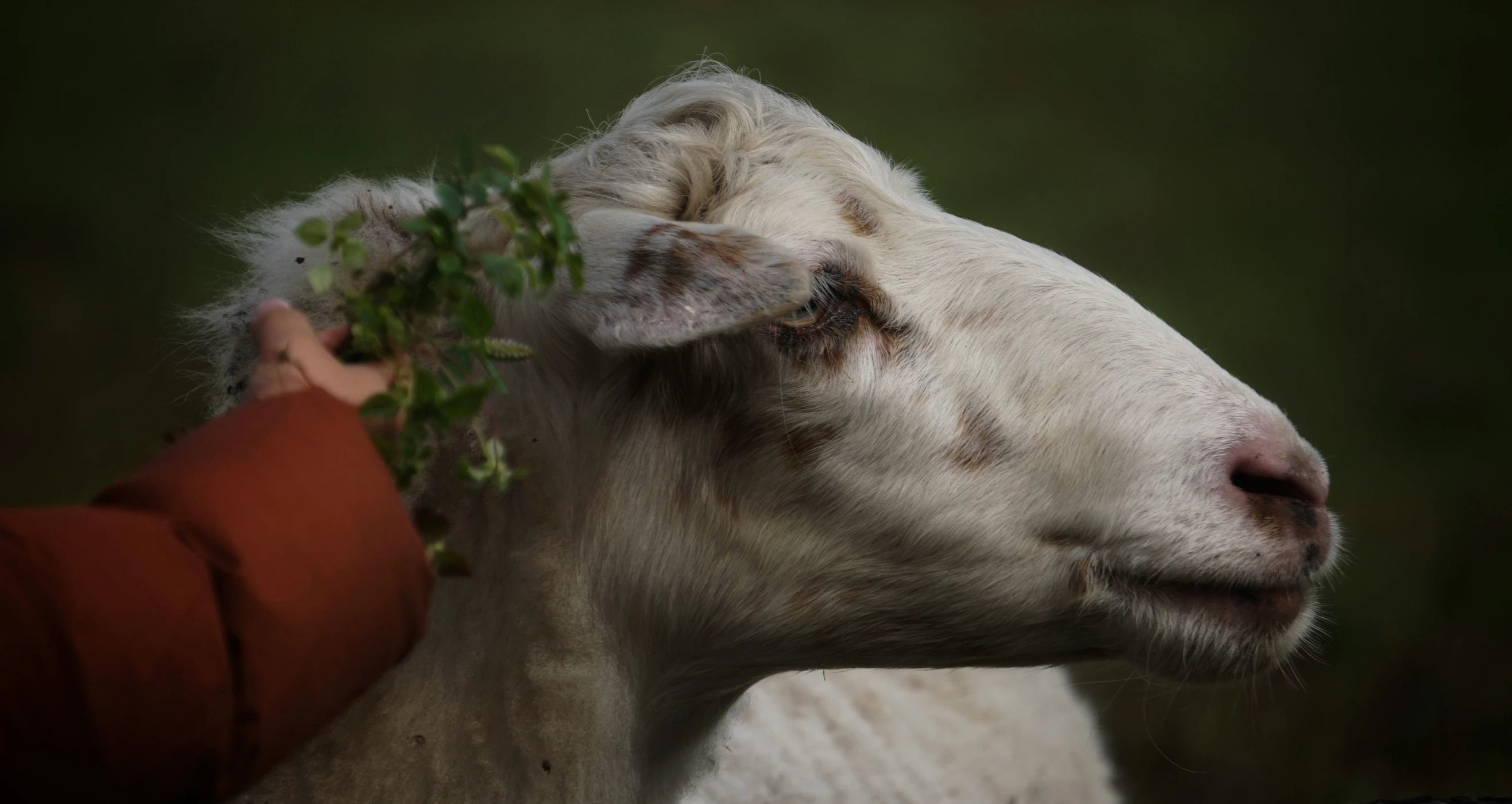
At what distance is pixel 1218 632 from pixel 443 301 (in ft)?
2.53

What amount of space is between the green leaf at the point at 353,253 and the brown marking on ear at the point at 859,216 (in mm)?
492

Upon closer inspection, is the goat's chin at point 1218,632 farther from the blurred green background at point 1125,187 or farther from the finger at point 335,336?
the blurred green background at point 1125,187

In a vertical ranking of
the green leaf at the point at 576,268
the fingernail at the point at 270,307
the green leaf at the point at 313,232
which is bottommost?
the fingernail at the point at 270,307

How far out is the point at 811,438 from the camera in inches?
41.8

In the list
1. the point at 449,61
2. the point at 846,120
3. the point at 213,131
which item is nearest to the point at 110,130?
the point at 213,131

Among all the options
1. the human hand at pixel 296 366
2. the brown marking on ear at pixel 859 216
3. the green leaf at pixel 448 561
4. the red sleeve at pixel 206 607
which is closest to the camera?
the red sleeve at pixel 206 607

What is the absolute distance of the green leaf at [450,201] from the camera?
84 cm

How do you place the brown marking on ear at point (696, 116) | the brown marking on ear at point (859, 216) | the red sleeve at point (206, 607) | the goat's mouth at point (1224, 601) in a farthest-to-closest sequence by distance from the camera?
the brown marking on ear at point (696, 116) → the brown marking on ear at point (859, 216) → the goat's mouth at point (1224, 601) → the red sleeve at point (206, 607)

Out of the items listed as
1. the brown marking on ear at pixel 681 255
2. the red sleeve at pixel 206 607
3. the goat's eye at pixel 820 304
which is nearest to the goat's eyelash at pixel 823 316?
the goat's eye at pixel 820 304

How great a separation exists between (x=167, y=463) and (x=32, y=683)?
0.49 ft

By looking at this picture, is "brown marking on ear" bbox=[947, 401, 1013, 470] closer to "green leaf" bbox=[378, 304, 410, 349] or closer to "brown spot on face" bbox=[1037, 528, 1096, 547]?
"brown spot on face" bbox=[1037, 528, 1096, 547]

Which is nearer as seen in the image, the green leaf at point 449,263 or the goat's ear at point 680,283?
the green leaf at point 449,263

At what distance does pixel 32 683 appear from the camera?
623 mm

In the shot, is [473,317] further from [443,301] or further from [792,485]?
[792,485]
